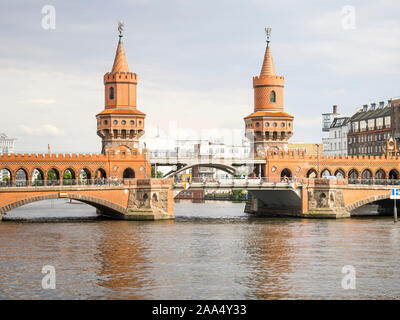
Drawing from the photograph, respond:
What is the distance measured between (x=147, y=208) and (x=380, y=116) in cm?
9446

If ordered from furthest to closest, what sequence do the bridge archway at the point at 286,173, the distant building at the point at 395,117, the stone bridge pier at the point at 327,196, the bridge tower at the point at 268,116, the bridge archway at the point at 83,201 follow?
the distant building at the point at 395,117, the bridge tower at the point at 268,116, the bridge archway at the point at 286,173, the stone bridge pier at the point at 327,196, the bridge archway at the point at 83,201

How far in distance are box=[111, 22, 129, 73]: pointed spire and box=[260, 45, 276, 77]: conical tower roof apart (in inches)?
946

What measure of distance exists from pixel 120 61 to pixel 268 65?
25754 mm

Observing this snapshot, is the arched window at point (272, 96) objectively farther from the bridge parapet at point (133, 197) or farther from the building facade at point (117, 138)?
the bridge parapet at point (133, 197)

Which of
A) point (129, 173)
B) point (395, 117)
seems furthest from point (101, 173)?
point (395, 117)

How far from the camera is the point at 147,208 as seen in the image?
99.8 meters

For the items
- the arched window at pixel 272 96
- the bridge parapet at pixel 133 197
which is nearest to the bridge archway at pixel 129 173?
the bridge parapet at pixel 133 197

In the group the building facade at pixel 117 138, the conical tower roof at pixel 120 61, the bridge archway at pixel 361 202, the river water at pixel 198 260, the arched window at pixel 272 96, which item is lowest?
the river water at pixel 198 260

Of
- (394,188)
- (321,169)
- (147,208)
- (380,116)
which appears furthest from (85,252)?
(380,116)

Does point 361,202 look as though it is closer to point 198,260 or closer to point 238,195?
point 198,260

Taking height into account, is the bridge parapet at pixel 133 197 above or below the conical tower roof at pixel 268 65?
below

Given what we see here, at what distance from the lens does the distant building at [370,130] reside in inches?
6895

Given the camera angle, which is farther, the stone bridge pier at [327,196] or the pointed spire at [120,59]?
the pointed spire at [120,59]

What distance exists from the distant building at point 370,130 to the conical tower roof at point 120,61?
249 feet
